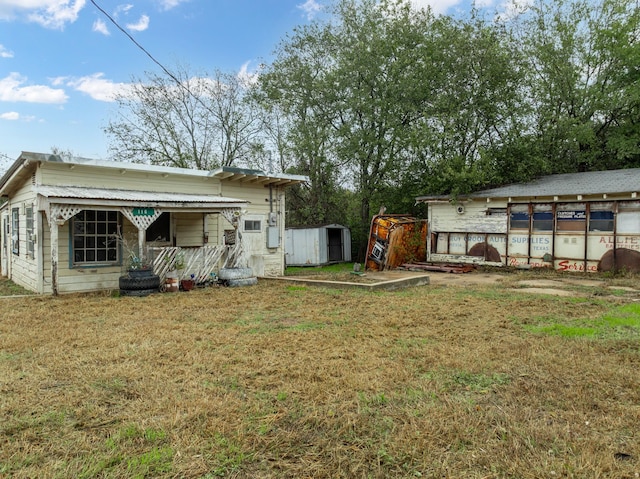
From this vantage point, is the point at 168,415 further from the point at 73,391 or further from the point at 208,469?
the point at 73,391

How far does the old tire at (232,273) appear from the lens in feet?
32.4

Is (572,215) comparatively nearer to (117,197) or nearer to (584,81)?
(584,81)

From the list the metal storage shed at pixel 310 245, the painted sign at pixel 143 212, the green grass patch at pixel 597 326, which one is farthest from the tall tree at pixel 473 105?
the painted sign at pixel 143 212

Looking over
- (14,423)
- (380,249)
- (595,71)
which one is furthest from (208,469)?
(595,71)

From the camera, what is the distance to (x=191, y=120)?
21.8 meters

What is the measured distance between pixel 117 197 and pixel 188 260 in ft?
6.95

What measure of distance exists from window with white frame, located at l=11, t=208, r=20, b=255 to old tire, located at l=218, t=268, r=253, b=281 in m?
5.44

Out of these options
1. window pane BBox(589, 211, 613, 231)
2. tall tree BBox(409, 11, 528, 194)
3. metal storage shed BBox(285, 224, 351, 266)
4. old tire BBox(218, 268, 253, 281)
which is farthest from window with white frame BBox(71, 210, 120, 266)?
window pane BBox(589, 211, 613, 231)

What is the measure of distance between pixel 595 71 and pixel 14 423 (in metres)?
22.7

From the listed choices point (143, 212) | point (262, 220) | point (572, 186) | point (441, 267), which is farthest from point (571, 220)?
point (143, 212)

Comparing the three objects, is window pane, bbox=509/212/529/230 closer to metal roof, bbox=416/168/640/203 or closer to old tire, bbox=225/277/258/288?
metal roof, bbox=416/168/640/203

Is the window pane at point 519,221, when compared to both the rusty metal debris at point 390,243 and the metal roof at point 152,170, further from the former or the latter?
the metal roof at point 152,170

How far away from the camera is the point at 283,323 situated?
5820 millimetres

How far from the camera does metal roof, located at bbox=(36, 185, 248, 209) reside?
7648mm
